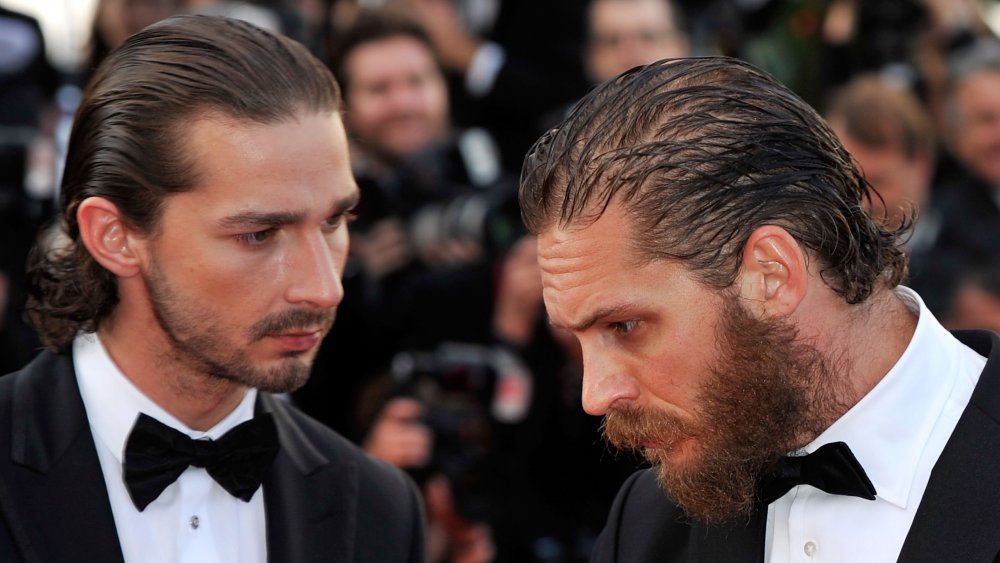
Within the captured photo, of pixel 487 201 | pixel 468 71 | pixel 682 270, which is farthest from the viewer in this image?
pixel 468 71

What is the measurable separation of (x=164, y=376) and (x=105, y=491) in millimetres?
301

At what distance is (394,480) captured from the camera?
327 cm

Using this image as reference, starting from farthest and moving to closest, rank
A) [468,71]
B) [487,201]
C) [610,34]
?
[468,71], [610,34], [487,201]

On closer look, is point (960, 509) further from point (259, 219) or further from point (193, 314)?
point (193, 314)

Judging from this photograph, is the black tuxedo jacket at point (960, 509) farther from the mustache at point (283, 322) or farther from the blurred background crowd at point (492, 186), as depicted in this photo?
the blurred background crowd at point (492, 186)

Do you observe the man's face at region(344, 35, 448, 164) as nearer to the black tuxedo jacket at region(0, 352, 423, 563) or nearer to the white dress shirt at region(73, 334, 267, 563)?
the black tuxedo jacket at region(0, 352, 423, 563)

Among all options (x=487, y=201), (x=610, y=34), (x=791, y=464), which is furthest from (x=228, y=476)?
(x=610, y=34)

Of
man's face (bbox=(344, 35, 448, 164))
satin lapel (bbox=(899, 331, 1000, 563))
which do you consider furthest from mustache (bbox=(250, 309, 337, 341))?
man's face (bbox=(344, 35, 448, 164))

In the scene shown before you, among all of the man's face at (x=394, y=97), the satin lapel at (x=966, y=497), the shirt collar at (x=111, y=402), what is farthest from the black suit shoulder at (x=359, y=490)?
the man's face at (x=394, y=97)

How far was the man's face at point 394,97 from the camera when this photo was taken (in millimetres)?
5539

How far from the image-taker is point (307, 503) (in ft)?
10.2

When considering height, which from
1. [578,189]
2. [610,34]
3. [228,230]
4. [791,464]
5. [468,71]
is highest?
[578,189]

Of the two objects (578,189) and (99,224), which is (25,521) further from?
(578,189)

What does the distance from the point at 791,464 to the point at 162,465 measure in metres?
1.35
